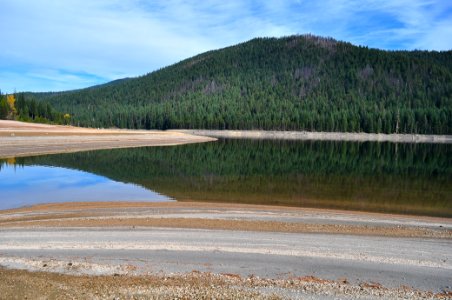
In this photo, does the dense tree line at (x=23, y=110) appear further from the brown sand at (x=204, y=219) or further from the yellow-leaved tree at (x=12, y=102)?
the brown sand at (x=204, y=219)

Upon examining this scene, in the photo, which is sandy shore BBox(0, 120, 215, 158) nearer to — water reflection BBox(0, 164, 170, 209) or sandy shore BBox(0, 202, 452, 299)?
water reflection BBox(0, 164, 170, 209)

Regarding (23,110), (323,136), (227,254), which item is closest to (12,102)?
(23,110)

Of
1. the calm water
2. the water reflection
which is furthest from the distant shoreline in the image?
the water reflection

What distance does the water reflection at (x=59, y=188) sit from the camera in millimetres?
23675

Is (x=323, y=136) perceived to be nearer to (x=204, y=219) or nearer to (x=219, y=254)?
(x=204, y=219)

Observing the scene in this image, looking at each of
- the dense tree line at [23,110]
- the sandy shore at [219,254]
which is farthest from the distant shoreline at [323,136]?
the sandy shore at [219,254]

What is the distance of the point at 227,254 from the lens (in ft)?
39.9

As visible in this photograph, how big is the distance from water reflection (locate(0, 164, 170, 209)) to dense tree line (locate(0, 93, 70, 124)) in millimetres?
83976

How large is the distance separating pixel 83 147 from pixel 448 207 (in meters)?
51.1

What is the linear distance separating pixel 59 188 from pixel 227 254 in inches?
750

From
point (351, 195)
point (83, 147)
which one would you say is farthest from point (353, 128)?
point (351, 195)

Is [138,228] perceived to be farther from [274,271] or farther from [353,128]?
[353,128]

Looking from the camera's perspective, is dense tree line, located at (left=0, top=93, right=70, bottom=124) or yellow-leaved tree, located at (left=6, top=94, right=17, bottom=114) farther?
yellow-leaved tree, located at (left=6, top=94, right=17, bottom=114)

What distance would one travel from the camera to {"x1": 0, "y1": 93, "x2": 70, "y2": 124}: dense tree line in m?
110
